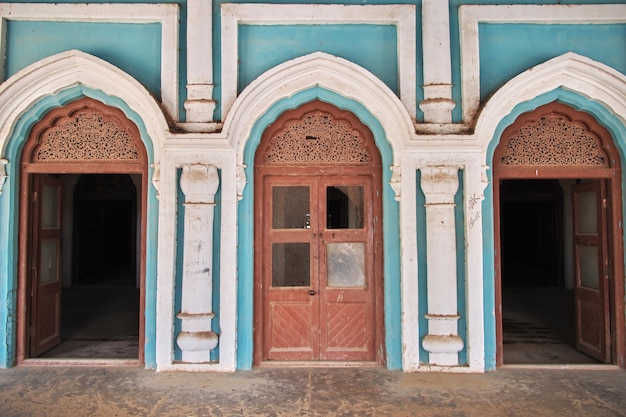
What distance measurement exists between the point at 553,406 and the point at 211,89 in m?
3.88

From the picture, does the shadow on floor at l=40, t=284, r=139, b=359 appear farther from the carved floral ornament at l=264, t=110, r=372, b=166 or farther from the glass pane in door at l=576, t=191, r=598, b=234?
the glass pane in door at l=576, t=191, r=598, b=234

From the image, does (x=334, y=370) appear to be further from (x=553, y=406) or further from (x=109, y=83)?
(x=109, y=83)

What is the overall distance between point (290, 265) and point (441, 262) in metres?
1.41

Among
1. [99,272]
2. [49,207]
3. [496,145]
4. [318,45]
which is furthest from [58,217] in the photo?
[99,272]

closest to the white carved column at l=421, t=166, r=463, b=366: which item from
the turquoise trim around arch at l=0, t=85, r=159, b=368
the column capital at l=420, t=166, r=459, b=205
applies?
the column capital at l=420, t=166, r=459, b=205

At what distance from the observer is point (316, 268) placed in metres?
4.48

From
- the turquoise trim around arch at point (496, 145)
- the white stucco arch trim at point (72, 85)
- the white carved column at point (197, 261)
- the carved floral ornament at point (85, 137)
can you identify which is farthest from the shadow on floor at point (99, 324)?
the turquoise trim around arch at point (496, 145)

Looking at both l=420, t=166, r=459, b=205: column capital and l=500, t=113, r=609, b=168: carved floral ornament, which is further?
l=500, t=113, r=609, b=168: carved floral ornament

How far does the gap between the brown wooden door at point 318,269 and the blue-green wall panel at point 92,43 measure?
5.27 feet

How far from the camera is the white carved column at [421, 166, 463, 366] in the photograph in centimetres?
416

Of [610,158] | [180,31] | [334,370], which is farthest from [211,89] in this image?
[610,158]

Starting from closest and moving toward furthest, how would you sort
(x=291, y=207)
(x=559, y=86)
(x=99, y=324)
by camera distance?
(x=559, y=86) < (x=291, y=207) < (x=99, y=324)

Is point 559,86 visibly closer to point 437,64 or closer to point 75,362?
point 437,64

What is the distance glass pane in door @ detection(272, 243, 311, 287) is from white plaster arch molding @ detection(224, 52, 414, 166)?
0.94 m
